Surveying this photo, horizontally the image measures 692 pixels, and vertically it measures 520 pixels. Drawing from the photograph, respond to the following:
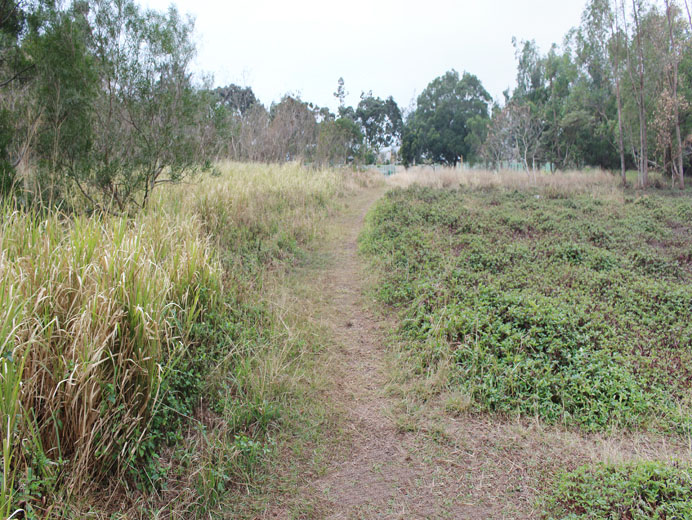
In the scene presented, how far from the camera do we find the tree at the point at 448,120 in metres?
39.3

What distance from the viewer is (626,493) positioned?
2277 mm

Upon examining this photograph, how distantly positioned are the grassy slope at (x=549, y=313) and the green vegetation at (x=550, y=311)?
0.01 metres

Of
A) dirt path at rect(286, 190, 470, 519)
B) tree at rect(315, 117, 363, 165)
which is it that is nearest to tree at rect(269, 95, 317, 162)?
tree at rect(315, 117, 363, 165)

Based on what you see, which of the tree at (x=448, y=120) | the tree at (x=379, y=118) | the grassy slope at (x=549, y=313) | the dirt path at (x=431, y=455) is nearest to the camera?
the dirt path at (x=431, y=455)

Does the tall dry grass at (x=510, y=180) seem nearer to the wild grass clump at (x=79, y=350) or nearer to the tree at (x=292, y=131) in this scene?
the tree at (x=292, y=131)

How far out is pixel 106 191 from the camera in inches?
225

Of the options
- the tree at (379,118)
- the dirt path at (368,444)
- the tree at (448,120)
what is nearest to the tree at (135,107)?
the dirt path at (368,444)

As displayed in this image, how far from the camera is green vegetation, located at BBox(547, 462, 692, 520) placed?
7.18 ft

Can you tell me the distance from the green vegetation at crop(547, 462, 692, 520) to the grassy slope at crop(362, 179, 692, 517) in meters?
0.05

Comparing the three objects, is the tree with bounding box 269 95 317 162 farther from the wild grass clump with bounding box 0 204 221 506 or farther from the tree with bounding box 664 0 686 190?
the wild grass clump with bounding box 0 204 221 506

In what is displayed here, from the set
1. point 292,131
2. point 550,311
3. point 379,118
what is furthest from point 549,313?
point 379,118

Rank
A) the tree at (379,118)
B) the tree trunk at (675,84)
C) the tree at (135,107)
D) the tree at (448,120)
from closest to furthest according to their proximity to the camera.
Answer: the tree at (135,107), the tree trunk at (675,84), the tree at (448,120), the tree at (379,118)

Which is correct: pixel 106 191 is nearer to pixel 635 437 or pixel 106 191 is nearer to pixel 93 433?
pixel 93 433

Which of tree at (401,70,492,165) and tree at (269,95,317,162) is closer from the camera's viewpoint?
tree at (269,95,317,162)
